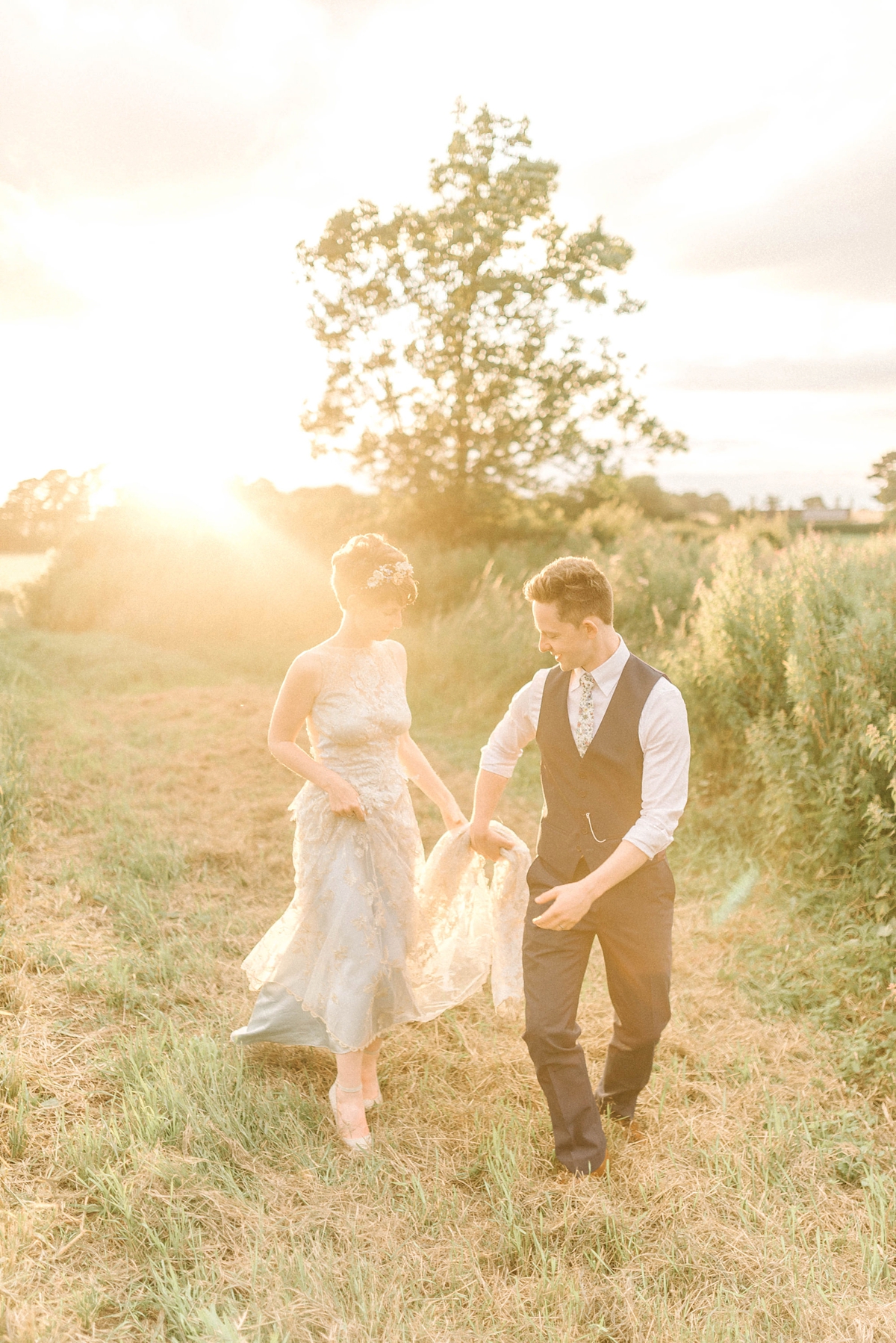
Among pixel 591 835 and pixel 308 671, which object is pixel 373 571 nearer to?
pixel 308 671

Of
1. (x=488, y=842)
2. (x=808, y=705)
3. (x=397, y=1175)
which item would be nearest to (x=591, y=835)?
(x=488, y=842)

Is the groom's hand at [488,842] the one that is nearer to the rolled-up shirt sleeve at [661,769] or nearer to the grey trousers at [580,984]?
the grey trousers at [580,984]

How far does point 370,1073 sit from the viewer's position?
364 cm

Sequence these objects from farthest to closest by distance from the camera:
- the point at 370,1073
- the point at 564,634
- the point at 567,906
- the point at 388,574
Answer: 1. the point at 370,1073
2. the point at 388,574
3. the point at 564,634
4. the point at 567,906

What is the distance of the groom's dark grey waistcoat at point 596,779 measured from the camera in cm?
292

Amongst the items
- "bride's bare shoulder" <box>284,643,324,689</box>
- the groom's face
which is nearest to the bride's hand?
"bride's bare shoulder" <box>284,643,324,689</box>

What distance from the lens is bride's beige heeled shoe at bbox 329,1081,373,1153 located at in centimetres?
332

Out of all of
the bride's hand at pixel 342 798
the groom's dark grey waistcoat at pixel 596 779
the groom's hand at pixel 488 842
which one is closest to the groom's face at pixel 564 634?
the groom's dark grey waistcoat at pixel 596 779

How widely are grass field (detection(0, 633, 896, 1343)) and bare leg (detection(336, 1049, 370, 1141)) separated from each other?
0.08 meters

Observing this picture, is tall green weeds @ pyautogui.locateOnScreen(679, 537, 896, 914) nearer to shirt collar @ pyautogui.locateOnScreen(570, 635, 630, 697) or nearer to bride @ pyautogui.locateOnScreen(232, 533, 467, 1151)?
shirt collar @ pyautogui.locateOnScreen(570, 635, 630, 697)

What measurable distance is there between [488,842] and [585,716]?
0.77 meters

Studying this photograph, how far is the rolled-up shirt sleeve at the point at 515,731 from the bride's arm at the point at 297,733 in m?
0.54

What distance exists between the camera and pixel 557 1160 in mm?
3238

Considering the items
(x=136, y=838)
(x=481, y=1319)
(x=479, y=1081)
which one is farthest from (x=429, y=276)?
(x=481, y=1319)
